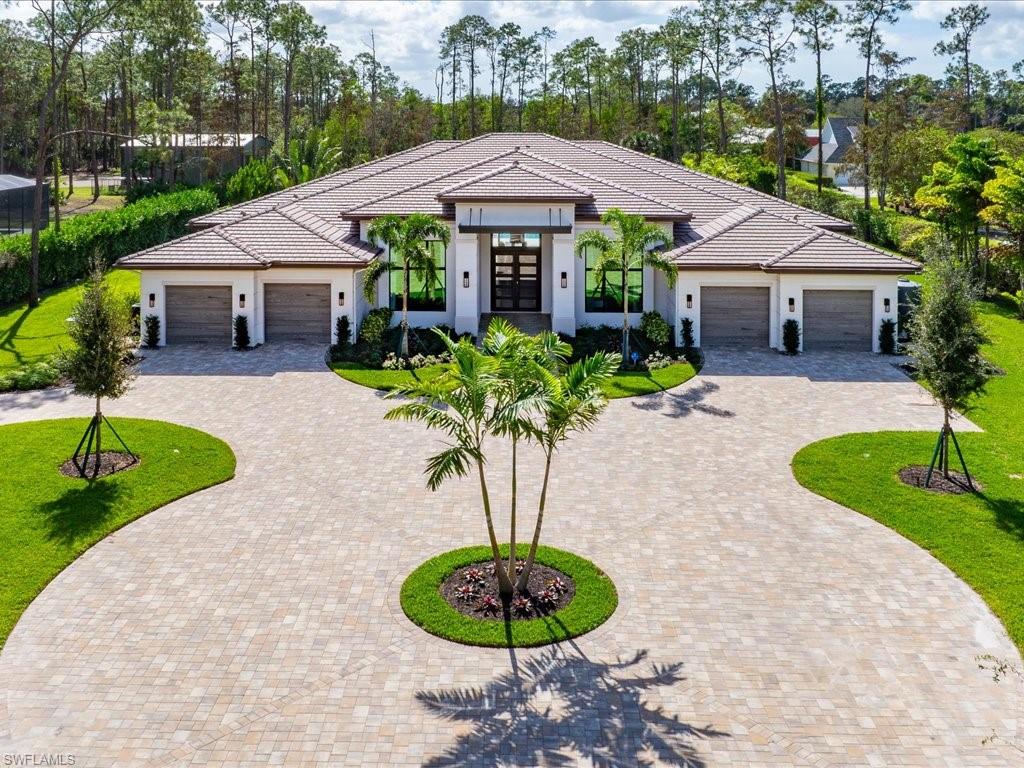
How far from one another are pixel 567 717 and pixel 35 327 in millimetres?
27198

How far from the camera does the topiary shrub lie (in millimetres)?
27172

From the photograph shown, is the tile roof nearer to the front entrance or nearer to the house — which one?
the house

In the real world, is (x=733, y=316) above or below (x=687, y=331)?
above

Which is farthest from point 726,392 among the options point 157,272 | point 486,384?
point 157,272

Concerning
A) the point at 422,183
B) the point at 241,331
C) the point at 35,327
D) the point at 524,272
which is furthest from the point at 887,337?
the point at 35,327

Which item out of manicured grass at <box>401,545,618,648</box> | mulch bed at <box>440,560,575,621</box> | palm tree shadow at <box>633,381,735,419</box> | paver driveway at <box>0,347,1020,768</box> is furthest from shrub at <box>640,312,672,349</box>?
mulch bed at <box>440,560,575,621</box>

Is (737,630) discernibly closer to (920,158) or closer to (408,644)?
(408,644)

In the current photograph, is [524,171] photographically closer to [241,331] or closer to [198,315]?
[241,331]

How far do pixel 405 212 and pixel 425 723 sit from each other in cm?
2227

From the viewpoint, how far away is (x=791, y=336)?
27125mm

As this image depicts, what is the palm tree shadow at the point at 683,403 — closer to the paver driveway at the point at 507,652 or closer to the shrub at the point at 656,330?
the paver driveway at the point at 507,652

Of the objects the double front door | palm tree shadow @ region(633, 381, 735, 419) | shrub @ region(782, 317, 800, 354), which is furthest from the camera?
the double front door

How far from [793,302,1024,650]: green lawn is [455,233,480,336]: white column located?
1296cm

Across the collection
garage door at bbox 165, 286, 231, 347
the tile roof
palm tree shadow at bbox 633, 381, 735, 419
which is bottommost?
palm tree shadow at bbox 633, 381, 735, 419
